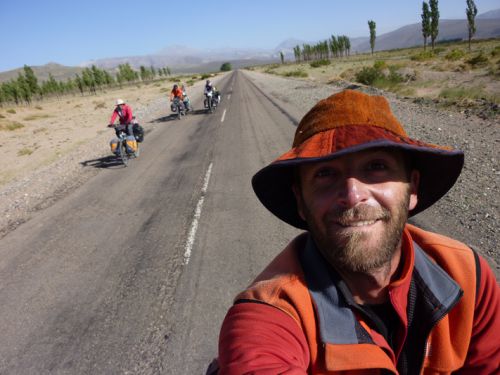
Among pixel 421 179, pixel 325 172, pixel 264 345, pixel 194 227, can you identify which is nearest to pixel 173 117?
pixel 194 227

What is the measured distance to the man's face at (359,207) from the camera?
1.38 meters

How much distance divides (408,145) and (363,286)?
619 mm

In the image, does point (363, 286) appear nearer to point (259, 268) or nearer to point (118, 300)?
point (259, 268)

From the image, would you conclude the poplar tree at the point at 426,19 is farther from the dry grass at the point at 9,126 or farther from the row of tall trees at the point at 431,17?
the dry grass at the point at 9,126

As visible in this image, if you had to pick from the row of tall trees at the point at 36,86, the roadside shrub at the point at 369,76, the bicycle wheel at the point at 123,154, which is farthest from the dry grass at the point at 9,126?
the row of tall trees at the point at 36,86

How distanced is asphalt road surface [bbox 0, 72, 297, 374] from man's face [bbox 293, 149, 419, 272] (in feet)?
6.98

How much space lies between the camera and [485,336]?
143 centimetres

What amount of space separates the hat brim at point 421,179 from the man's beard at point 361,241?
290 millimetres

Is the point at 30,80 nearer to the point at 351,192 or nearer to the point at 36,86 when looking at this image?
the point at 36,86

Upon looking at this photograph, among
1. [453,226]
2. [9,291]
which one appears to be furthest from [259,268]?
[9,291]

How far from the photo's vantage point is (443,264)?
157cm

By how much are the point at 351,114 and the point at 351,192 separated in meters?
0.32

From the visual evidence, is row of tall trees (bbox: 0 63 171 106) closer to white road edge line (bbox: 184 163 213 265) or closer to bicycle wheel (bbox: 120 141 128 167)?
bicycle wheel (bbox: 120 141 128 167)

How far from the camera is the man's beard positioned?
1.37m
